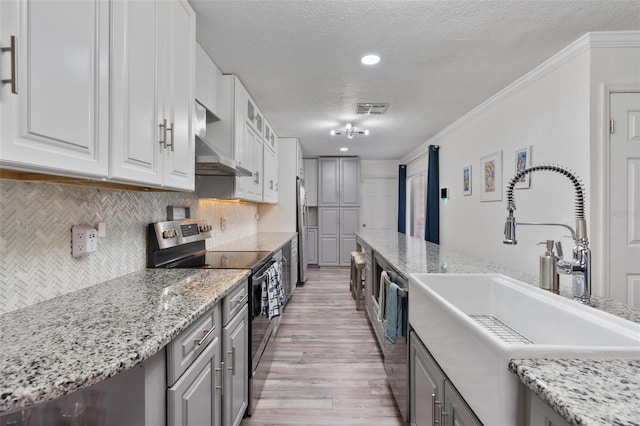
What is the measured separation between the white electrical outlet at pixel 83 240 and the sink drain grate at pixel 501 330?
5.88 ft

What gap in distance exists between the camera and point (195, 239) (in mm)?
2123

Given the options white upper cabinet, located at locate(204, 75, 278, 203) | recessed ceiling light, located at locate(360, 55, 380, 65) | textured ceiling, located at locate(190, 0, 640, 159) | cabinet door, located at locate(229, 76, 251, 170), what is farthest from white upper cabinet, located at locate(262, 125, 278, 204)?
recessed ceiling light, located at locate(360, 55, 380, 65)

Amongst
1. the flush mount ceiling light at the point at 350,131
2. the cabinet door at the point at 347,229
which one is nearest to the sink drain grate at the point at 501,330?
the flush mount ceiling light at the point at 350,131

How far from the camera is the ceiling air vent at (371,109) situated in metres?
3.36

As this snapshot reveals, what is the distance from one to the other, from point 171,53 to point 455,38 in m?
A: 1.80

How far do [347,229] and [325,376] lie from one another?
14.2ft

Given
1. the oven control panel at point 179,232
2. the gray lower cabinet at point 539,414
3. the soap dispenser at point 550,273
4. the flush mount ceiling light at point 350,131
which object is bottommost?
the gray lower cabinet at point 539,414

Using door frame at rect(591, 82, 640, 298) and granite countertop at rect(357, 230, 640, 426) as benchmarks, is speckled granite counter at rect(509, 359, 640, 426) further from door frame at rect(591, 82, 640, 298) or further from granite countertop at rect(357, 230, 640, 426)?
door frame at rect(591, 82, 640, 298)

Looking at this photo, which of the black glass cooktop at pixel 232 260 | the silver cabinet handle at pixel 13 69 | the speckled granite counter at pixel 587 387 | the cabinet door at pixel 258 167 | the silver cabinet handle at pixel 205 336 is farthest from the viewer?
the cabinet door at pixel 258 167

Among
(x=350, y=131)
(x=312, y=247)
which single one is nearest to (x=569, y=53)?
(x=350, y=131)

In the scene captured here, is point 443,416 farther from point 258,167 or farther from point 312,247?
point 312,247

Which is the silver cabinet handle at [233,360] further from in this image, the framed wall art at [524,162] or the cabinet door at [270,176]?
the framed wall art at [524,162]

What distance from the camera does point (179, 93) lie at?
153 cm

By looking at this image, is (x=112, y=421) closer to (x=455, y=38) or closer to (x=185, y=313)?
(x=185, y=313)
